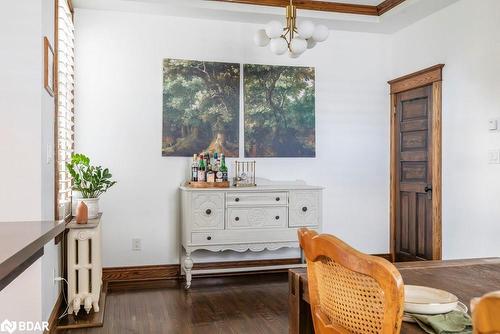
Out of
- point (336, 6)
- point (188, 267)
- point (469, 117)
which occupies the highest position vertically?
point (336, 6)

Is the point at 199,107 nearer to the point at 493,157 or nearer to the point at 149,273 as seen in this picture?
the point at 149,273

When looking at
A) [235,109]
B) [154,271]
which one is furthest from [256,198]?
[154,271]

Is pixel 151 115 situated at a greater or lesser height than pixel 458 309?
greater

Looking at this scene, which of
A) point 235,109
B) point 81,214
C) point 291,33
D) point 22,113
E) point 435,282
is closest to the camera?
point 435,282

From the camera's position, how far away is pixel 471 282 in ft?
4.95

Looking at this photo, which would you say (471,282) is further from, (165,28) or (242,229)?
(165,28)

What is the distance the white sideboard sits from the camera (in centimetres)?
398

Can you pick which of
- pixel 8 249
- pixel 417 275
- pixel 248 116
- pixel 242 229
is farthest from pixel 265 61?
pixel 8 249

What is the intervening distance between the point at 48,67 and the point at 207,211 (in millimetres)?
1833

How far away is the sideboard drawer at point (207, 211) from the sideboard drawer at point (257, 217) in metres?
0.09

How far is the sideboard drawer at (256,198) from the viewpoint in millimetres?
4051

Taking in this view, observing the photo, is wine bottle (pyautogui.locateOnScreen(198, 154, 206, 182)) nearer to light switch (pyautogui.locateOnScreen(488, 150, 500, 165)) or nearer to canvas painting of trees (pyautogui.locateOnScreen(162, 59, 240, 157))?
canvas painting of trees (pyautogui.locateOnScreen(162, 59, 240, 157))

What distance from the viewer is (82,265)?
10.6 ft

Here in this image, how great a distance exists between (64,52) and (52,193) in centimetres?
114
